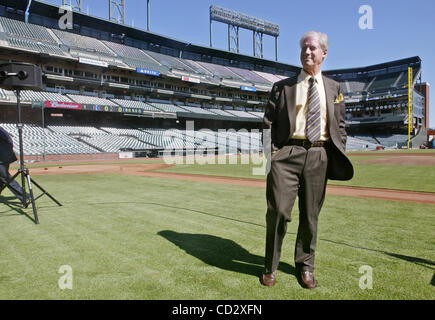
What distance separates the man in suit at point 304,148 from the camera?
9.16 feet

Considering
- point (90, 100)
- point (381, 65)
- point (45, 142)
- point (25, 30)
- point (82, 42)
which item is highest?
point (381, 65)

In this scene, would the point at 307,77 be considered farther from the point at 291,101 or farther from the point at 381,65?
the point at 381,65

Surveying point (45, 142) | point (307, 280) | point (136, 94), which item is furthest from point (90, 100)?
point (307, 280)

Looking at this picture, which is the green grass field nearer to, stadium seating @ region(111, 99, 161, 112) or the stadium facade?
the stadium facade

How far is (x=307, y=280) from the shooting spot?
2.70 m

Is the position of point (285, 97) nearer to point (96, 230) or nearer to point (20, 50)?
point (96, 230)

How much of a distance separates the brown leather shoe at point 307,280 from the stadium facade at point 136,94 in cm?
2499

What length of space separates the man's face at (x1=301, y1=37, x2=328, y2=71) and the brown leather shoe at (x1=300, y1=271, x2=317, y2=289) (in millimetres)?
1971

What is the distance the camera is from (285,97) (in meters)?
2.87

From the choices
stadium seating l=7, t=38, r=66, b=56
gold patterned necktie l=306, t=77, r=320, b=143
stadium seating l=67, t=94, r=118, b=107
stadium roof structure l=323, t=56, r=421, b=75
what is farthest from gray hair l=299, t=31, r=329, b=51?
stadium roof structure l=323, t=56, r=421, b=75

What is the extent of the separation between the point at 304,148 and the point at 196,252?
1.82 metres
